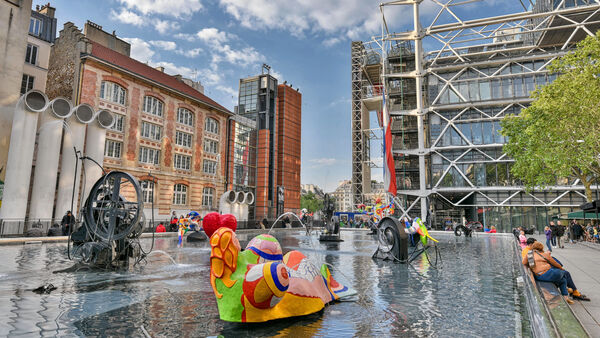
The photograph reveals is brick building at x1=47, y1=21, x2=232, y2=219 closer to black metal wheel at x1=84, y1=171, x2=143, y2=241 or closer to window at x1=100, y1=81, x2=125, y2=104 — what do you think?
window at x1=100, y1=81, x2=125, y2=104

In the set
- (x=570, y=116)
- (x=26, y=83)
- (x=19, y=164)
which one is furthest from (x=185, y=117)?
(x=570, y=116)

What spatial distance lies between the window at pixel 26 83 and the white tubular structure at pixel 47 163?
8.04m

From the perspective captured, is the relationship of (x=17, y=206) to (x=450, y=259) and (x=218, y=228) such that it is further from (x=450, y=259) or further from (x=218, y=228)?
(x=450, y=259)

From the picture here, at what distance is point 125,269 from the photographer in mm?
9781

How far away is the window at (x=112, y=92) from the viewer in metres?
30.3

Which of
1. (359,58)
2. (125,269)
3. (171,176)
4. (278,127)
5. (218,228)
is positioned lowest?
(125,269)

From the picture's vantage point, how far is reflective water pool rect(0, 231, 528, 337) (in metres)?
4.62

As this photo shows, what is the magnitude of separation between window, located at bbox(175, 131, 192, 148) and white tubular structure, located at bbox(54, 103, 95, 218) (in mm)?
11425

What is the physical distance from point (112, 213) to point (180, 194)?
27022mm

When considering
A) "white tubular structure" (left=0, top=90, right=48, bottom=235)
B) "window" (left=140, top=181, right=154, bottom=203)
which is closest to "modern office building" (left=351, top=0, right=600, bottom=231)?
"window" (left=140, top=181, right=154, bottom=203)

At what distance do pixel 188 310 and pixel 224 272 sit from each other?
1575 millimetres

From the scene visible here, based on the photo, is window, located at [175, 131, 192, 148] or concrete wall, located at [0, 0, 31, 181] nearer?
concrete wall, located at [0, 0, 31, 181]

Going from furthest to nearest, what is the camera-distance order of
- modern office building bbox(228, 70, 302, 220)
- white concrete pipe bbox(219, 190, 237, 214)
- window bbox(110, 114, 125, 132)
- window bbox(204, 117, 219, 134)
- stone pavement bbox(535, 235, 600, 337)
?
modern office building bbox(228, 70, 302, 220)
window bbox(204, 117, 219, 134)
white concrete pipe bbox(219, 190, 237, 214)
window bbox(110, 114, 125, 132)
stone pavement bbox(535, 235, 600, 337)

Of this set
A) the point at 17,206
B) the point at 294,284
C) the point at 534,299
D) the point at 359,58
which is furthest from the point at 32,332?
the point at 359,58
